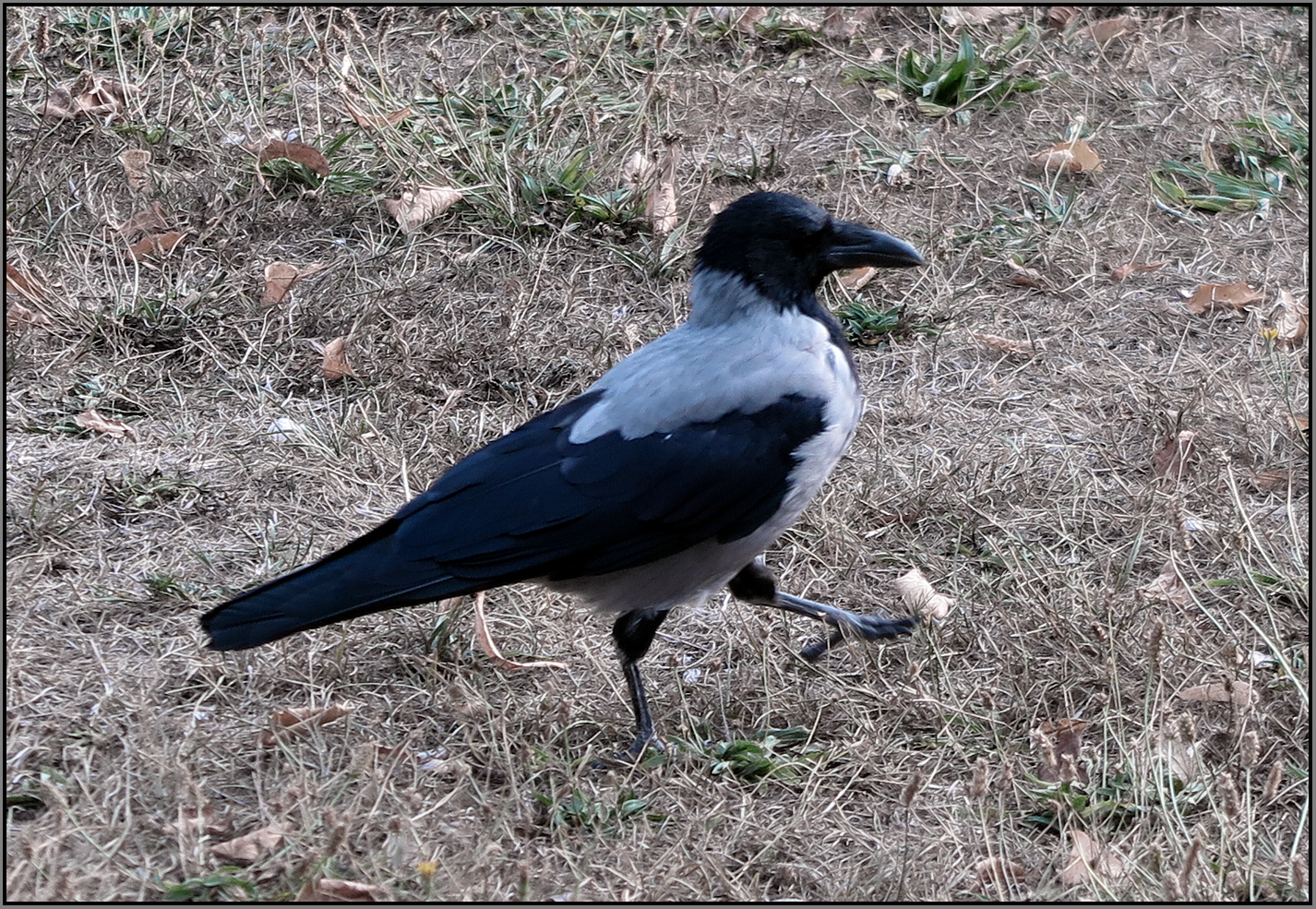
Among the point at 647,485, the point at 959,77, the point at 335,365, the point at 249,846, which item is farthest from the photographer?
the point at 959,77

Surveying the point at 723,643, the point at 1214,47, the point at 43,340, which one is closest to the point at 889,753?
the point at 723,643

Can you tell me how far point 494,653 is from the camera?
3.48m

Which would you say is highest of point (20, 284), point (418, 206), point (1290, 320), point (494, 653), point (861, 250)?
point (861, 250)

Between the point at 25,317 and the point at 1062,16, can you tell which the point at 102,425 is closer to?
the point at 25,317

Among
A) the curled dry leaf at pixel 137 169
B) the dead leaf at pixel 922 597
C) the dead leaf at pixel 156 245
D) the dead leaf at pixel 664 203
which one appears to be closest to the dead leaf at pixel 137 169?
the curled dry leaf at pixel 137 169

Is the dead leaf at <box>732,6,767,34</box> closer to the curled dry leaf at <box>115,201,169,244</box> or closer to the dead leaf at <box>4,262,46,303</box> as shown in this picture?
the curled dry leaf at <box>115,201,169,244</box>

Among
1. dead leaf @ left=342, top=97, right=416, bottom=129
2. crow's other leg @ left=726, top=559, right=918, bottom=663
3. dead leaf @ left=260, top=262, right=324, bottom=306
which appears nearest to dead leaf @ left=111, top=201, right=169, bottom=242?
dead leaf @ left=260, top=262, right=324, bottom=306

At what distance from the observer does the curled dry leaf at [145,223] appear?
5.11 metres

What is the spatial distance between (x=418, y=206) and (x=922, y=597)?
102 inches

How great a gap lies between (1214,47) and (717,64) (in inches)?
97.1

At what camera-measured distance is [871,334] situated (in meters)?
4.90

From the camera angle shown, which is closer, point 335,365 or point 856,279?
point 335,365

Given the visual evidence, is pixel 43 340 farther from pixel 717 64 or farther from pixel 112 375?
pixel 717 64

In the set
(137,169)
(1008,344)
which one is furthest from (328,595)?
(137,169)
